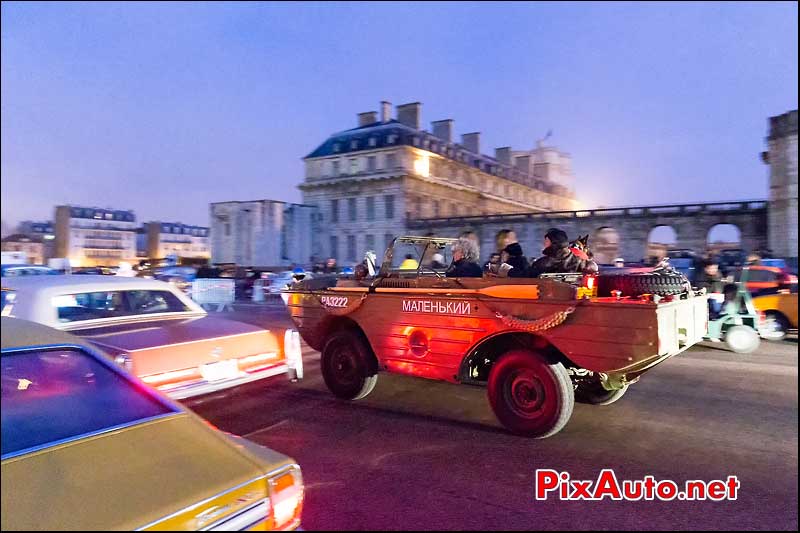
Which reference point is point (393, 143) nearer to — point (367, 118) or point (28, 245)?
point (367, 118)

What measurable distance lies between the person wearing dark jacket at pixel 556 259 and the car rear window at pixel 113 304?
433 centimetres

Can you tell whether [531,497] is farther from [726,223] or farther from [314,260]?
[314,260]

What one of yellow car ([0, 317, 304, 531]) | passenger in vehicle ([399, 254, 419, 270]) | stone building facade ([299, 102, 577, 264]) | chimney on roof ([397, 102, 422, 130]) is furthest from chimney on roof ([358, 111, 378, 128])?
yellow car ([0, 317, 304, 531])

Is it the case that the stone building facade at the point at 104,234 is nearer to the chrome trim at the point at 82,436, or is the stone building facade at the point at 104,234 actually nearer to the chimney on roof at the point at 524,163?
the chimney on roof at the point at 524,163

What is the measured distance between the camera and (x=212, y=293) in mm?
20656

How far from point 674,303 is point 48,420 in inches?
180

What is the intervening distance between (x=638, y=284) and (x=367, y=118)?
6523 centimetres

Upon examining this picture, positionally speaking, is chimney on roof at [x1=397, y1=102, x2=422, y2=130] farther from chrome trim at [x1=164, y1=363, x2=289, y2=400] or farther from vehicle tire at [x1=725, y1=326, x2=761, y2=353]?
chrome trim at [x1=164, y1=363, x2=289, y2=400]

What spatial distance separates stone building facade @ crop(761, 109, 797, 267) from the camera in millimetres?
40188

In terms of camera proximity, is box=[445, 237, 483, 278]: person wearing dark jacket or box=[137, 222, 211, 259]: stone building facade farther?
box=[137, 222, 211, 259]: stone building facade

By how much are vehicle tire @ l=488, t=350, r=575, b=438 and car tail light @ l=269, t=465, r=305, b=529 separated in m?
3.15

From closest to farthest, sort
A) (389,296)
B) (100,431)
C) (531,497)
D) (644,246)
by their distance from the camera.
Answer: (100,431) < (531,497) < (389,296) < (644,246)

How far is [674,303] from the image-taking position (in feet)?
15.1

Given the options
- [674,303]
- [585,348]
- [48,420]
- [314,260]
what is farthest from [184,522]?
[314,260]
